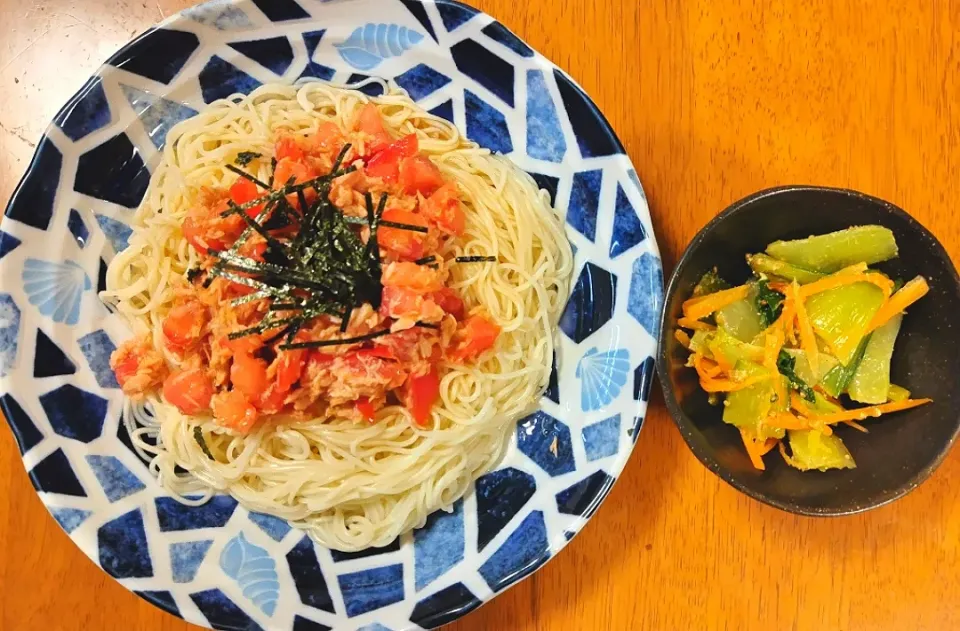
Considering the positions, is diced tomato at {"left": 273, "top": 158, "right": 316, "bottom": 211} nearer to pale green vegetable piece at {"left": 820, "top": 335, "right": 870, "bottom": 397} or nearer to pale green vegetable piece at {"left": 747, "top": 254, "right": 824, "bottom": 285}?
pale green vegetable piece at {"left": 747, "top": 254, "right": 824, "bottom": 285}

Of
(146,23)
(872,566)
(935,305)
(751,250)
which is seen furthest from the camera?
(146,23)

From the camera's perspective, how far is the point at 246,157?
7.36ft

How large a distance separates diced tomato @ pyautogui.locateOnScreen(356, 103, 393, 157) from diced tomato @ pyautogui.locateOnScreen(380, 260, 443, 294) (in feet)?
1.41

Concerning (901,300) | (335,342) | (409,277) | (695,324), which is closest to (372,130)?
(409,277)

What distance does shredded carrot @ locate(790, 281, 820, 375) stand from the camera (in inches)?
73.1

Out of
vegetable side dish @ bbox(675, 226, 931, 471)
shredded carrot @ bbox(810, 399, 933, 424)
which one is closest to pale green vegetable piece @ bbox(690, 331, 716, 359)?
vegetable side dish @ bbox(675, 226, 931, 471)

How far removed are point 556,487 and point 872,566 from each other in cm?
108

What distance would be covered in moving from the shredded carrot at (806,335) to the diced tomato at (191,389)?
1.68 metres

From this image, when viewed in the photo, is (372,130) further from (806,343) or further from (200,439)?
(806,343)

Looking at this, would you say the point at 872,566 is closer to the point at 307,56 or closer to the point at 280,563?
the point at 280,563

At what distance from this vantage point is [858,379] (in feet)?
6.33

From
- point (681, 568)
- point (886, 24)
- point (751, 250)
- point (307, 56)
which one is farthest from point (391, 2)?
point (681, 568)

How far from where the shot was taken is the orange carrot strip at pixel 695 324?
1992 mm

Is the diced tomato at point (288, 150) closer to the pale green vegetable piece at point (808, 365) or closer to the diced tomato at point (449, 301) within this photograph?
the diced tomato at point (449, 301)
